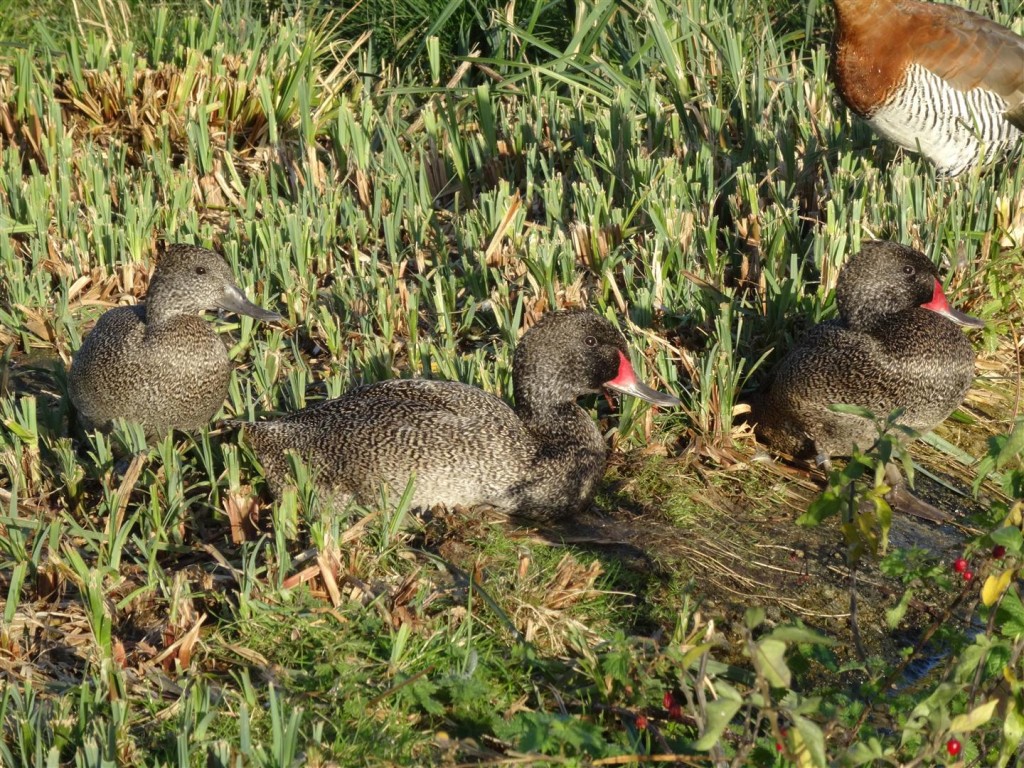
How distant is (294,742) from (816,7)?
5.81 meters

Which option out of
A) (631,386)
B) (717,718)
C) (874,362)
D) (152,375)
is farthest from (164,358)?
(717,718)

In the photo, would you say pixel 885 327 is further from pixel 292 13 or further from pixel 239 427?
pixel 292 13

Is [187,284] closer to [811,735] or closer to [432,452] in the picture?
[432,452]

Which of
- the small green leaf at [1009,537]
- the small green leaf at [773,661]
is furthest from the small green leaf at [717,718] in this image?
the small green leaf at [1009,537]

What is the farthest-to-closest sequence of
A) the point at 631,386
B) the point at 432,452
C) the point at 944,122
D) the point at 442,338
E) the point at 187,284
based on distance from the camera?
1. the point at 944,122
2. the point at 442,338
3. the point at 187,284
4. the point at 631,386
5. the point at 432,452

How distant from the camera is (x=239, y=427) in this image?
13.8ft

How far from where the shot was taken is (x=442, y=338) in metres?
5.06

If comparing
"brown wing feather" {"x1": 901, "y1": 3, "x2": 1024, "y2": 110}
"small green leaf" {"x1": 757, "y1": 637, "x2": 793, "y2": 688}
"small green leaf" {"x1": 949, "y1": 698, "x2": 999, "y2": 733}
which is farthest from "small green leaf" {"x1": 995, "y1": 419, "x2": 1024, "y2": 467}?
"brown wing feather" {"x1": 901, "y1": 3, "x2": 1024, "y2": 110}

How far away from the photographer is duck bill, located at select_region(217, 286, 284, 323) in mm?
4621

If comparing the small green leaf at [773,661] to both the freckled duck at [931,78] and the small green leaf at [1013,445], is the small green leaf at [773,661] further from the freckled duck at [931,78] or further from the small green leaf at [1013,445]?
the freckled duck at [931,78]

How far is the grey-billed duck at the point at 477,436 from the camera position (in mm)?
3982

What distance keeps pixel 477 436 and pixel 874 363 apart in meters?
1.38

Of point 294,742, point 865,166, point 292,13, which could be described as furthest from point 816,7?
point 294,742

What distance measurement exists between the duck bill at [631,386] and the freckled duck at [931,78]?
2.35m
